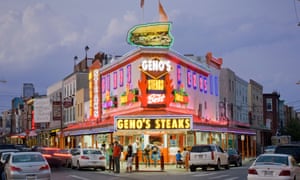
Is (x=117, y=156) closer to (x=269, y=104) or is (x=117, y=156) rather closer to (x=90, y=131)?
(x=90, y=131)

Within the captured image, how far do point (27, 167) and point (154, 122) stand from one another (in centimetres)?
2331

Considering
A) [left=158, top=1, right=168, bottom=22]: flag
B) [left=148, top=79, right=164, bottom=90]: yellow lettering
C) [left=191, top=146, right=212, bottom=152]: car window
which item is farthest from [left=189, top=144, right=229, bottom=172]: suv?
[left=158, top=1, right=168, bottom=22]: flag

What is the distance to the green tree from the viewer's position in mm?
99062

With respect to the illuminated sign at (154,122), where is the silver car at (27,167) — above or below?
below

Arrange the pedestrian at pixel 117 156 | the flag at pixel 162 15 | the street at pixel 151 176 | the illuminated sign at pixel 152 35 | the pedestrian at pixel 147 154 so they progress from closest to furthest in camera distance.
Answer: the street at pixel 151 176 → the pedestrian at pixel 117 156 → the pedestrian at pixel 147 154 → the illuminated sign at pixel 152 35 → the flag at pixel 162 15

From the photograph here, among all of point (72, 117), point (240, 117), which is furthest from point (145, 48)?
point (240, 117)

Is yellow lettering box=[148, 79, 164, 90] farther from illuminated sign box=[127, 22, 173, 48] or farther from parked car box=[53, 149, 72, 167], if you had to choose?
parked car box=[53, 149, 72, 167]

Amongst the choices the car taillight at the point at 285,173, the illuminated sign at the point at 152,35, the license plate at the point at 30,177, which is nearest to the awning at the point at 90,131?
the illuminated sign at the point at 152,35

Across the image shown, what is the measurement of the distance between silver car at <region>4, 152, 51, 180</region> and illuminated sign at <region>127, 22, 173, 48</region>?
26444 mm

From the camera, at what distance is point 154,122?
45.0m

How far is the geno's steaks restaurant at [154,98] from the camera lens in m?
45.1

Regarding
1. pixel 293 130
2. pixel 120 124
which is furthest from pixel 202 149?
pixel 293 130

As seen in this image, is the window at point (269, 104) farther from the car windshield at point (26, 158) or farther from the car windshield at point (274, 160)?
the car windshield at point (26, 158)

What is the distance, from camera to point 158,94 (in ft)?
155
